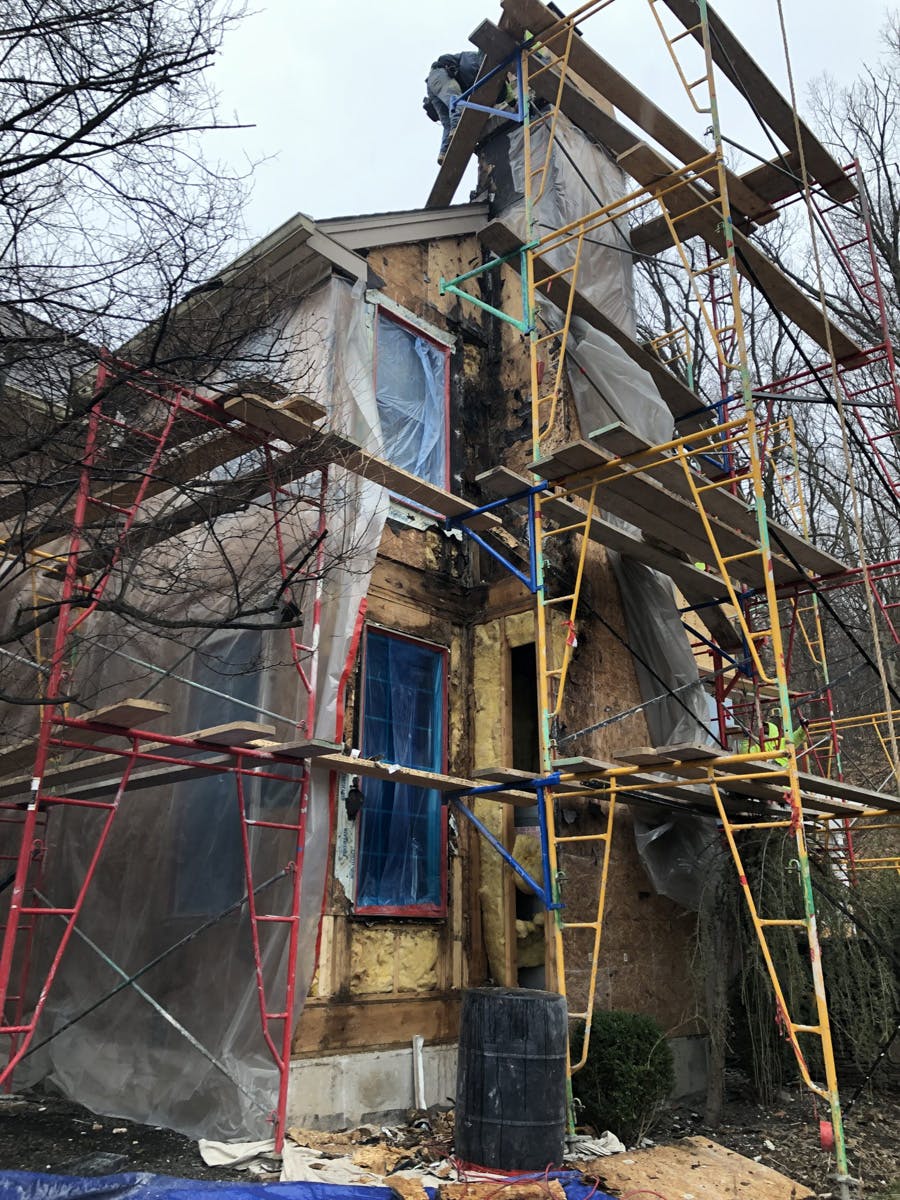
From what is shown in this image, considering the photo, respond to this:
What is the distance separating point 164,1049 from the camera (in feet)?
22.2

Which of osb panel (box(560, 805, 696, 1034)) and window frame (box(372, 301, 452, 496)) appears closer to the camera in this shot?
osb panel (box(560, 805, 696, 1034))

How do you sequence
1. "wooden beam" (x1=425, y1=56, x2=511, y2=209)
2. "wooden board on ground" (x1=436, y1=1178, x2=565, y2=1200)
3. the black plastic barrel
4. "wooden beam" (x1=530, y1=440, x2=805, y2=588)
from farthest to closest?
"wooden beam" (x1=425, y1=56, x2=511, y2=209) < "wooden beam" (x1=530, y1=440, x2=805, y2=588) < the black plastic barrel < "wooden board on ground" (x1=436, y1=1178, x2=565, y2=1200)

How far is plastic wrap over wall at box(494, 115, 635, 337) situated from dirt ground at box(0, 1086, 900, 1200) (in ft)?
25.4

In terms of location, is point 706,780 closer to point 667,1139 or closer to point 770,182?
point 667,1139

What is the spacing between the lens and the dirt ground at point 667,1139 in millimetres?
5637

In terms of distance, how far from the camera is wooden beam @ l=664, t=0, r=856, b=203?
9719 mm

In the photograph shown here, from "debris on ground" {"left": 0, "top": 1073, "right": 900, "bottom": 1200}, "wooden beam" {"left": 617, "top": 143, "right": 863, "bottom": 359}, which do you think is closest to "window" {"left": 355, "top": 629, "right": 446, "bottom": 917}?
"debris on ground" {"left": 0, "top": 1073, "right": 900, "bottom": 1200}

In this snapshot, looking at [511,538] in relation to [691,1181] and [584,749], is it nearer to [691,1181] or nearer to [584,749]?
[584,749]

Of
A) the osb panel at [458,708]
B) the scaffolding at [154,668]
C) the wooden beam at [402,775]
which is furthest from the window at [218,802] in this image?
the osb panel at [458,708]

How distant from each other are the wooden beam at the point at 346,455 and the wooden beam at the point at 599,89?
4419 millimetres

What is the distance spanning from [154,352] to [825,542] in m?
18.5

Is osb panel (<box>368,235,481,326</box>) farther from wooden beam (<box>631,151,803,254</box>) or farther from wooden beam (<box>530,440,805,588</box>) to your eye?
wooden beam (<box>530,440,805,588</box>)

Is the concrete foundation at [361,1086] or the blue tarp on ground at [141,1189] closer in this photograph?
the blue tarp on ground at [141,1189]

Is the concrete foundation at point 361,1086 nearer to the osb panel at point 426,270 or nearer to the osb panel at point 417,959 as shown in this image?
the osb panel at point 417,959
